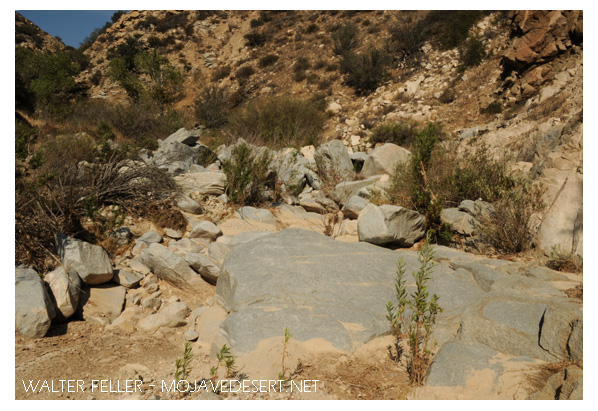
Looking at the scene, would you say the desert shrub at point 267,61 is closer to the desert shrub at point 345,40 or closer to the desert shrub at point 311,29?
the desert shrub at point 311,29

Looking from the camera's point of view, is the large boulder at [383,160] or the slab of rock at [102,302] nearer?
the slab of rock at [102,302]

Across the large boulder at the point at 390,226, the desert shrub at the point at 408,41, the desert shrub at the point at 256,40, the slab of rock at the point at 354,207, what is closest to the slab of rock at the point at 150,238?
the large boulder at the point at 390,226

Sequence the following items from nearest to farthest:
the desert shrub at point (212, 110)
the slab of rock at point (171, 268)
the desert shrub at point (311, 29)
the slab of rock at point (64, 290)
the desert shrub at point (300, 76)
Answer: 1. the slab of rock at point (64, 290)
2. the slab of rock at point (171, 268)
3. the desert shrub at point (212, 110)
4. the desert shrub at point (300, 76)
5. the desert shrub at point (311, 29)

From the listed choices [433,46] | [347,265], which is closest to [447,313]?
[347,265]

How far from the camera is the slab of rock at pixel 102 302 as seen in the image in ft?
10.2

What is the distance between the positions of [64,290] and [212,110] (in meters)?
13.9

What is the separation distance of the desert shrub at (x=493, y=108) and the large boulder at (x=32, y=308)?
12.5m

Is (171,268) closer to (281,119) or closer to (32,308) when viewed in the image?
(32,308)

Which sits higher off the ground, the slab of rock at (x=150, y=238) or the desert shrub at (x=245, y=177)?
the desert shrub at (x=245, y=177)

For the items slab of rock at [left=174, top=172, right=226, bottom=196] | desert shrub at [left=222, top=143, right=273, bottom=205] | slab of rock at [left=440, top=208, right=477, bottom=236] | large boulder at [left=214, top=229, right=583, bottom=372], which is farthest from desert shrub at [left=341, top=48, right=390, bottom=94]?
large boulder at [left=214, top=229, right=583, bottom=372]

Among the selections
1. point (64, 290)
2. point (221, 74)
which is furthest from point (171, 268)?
point (221, 74)

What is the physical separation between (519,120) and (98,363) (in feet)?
33.8

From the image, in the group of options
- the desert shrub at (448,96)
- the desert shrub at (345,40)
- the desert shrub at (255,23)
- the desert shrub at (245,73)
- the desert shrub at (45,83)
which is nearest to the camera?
the desert shrub at (448,96)

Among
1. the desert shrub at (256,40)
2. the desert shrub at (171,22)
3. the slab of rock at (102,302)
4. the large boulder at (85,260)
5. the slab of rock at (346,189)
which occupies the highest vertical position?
the desert shrub at (171,22)
